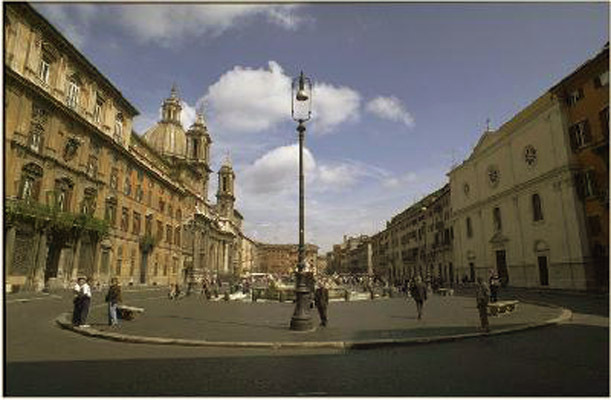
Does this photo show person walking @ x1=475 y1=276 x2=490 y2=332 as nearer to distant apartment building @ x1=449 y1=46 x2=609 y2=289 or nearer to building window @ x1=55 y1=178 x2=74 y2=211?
distant apartment building @ x1=449 y1=46 x2=609 y2=289

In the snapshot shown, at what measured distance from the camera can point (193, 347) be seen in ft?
30.6

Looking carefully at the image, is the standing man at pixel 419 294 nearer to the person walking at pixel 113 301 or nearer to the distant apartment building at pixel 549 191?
the person walking at pixel 113 301

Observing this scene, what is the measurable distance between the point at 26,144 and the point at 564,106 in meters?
36.4

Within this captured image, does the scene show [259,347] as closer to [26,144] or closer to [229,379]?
[229,379]

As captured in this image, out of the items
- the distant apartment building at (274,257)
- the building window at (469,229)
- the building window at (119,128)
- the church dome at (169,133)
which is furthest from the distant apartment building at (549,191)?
the distant apartment building at (274,257)

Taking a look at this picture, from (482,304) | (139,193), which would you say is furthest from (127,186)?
(482,304)

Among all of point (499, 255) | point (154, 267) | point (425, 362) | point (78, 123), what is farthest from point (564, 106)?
point (154, 267)

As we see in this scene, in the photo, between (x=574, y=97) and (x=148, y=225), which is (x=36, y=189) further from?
(x=574, y=97)

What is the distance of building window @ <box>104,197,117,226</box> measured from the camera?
37.5 m

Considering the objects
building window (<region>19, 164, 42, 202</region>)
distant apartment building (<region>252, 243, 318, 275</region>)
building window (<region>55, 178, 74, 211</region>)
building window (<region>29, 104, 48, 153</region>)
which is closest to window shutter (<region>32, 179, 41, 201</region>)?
building window (<region>19, 164, 42, 202</region>)

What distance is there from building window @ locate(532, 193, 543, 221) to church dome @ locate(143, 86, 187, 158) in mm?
55934

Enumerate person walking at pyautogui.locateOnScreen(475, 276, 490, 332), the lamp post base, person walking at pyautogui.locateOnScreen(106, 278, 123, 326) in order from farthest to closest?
person walking at pyautogui.locateOnScreen(106, 278, 123, 326), the lamp post base, person walking at pyautogui.locateOnScreen(475, 276, 490, 332)

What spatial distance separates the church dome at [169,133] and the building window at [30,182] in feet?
142

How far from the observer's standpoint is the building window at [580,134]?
27.3 meters
